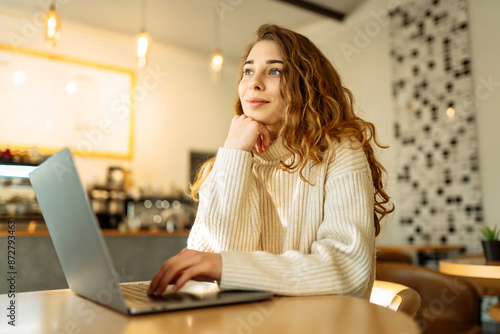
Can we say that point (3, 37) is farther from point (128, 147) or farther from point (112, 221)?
point (112, 221)

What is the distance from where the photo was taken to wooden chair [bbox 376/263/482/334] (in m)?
1.93

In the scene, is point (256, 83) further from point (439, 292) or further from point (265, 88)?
point (439, 292)

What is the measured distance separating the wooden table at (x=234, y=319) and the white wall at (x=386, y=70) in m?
2.13

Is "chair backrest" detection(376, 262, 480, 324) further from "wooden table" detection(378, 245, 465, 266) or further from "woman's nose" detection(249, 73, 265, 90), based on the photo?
"wooden table" detection(378, 245, 465, 266)

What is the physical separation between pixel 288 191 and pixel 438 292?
1.25m

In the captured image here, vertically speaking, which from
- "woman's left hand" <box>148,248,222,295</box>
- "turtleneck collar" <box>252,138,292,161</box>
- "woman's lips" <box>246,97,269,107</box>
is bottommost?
"woman's left hand" <box>148,248,222,295</box>

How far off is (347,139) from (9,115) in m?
4.41

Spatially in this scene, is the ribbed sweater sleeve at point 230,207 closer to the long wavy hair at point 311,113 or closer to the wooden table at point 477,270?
the long wavy hair at point 311,113

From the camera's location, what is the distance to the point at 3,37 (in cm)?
454

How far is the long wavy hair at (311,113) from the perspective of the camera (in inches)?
40.4

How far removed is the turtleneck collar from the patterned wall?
3.03 metres

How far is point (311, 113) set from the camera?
1.12 meters

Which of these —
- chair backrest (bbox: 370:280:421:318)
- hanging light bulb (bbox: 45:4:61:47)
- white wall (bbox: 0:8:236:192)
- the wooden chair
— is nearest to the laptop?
chair backrest (bbox: 370:280:421:318)

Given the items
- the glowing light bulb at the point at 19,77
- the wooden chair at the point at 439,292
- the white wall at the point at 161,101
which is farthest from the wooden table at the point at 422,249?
the glowing light bulb at the point at 19,77
